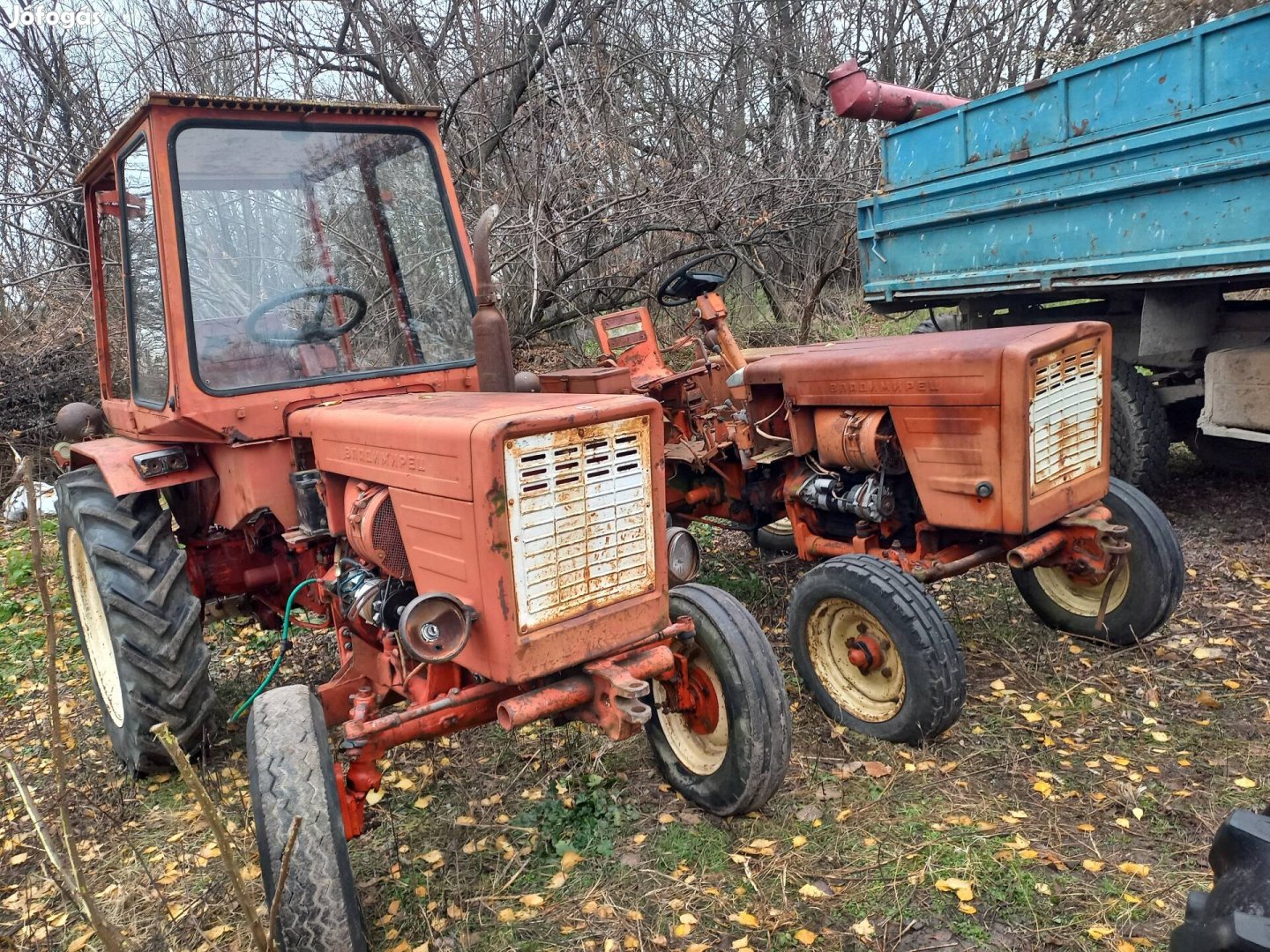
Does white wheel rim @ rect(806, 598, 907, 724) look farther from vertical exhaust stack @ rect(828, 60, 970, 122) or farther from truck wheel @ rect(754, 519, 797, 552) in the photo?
vertical exhaust stack @ rect(828, 60, 970, 122)

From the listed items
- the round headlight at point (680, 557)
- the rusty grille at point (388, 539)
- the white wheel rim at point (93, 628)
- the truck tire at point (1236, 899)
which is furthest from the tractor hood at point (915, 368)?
the white wheel rim at point (93, 628)

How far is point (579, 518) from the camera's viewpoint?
222cm

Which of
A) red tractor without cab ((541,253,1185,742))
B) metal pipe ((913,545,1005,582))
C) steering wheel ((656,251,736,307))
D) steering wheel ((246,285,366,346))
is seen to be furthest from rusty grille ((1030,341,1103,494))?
steering wheel ((246,285,366,346))

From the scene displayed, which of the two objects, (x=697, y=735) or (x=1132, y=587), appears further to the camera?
(x=1132, y=587)

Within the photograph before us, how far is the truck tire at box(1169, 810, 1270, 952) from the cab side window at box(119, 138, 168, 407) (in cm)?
285

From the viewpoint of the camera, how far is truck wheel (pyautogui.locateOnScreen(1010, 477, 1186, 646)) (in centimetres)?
346

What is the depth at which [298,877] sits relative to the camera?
6.43 ft

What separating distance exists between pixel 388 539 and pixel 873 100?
4801 millimetres

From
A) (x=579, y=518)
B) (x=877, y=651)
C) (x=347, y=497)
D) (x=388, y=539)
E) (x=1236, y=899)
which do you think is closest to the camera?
(x=1236, y=899)

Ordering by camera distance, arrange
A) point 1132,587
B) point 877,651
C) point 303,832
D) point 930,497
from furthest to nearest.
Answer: point 1132,587
point 930,497
point 877,651
point 303,832

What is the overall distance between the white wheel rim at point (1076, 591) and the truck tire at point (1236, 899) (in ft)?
9.01

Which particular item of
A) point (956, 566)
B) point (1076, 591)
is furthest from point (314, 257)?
point (1076, 591)

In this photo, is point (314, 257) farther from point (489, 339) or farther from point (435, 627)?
point (435, 627)

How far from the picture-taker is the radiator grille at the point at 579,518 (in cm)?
212
